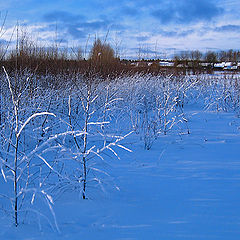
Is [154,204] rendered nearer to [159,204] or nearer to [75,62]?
[159,204]

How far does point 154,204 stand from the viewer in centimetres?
232

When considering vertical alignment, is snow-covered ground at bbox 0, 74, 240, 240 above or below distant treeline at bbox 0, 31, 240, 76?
below

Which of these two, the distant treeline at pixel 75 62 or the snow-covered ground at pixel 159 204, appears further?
the distant treeline at pixel 75 62

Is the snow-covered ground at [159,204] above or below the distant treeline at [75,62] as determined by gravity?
below

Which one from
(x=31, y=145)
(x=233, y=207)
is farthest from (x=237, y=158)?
(x=31, y=145)

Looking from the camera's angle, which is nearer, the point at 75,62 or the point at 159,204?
the point at 159,204

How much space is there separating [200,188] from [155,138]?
6.19 ft

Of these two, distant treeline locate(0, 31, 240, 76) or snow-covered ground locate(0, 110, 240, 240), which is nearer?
snow-covered ground locate(0, 110, 240, 240)

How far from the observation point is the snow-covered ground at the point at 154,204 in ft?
6.24

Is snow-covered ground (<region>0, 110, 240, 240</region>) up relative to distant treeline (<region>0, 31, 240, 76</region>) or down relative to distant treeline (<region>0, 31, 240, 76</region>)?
down

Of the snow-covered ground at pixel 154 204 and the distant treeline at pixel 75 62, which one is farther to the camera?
the distant treeline at pixel 75 62

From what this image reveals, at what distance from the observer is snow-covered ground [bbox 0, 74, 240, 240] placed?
1901 millimetres

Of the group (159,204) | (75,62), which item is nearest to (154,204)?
(159,204)

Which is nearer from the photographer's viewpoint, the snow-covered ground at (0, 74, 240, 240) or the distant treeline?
the snow-covered ground at (0, 74, 240, 240)
